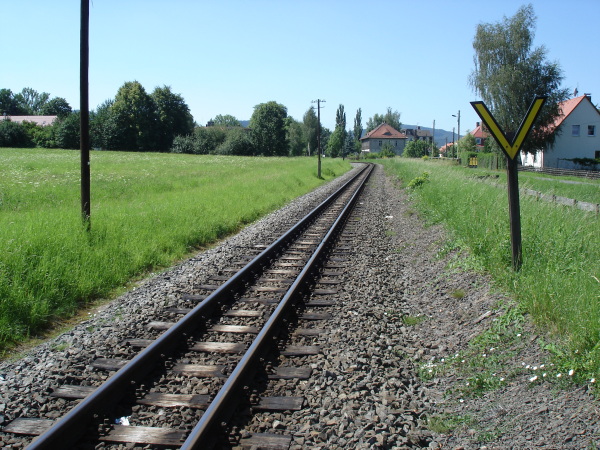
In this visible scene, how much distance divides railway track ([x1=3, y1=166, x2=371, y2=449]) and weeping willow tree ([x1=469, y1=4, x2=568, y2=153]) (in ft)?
138

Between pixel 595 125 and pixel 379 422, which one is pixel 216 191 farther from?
pixel 595 125

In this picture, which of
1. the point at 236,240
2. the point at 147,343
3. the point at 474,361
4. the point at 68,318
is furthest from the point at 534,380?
the point at 236,240

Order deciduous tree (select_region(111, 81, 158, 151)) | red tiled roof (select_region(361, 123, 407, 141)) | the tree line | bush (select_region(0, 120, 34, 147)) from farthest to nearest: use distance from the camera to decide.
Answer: red tiled roof (select_region(361, 123, 407, 141)) → deciduous tree (select_region(111, 81, 158, 151)) → the tree line → bush (select_region(0, 120, 34, 147))

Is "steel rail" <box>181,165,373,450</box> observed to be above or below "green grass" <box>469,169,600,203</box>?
below

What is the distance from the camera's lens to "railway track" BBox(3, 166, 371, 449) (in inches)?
136

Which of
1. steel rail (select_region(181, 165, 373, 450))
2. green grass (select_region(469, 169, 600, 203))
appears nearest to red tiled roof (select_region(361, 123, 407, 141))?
green grass (select_region(469, 169, 600, 203))

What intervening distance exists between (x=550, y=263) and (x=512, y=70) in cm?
4317

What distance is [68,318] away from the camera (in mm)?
6375

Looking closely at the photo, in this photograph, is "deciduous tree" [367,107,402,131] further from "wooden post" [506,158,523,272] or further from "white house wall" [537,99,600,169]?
"wooden post" [506,158,523,272]

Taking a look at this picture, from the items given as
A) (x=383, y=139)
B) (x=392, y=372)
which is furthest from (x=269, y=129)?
(x=392, y=372)

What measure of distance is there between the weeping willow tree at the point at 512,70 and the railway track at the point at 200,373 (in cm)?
4206

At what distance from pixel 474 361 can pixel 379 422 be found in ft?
4.44

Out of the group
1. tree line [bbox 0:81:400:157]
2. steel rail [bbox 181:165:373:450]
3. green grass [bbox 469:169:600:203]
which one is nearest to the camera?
steel rail [bbox 181:165:373:450]

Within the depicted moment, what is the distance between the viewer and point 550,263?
5.79 m
